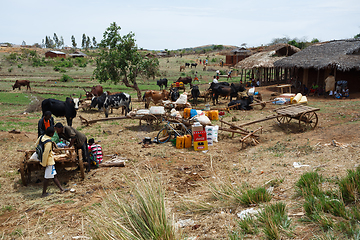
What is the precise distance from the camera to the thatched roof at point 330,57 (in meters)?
18.3

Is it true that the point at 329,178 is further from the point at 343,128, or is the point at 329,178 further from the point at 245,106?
the point at 245,106

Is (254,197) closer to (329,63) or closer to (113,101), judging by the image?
(113,101)

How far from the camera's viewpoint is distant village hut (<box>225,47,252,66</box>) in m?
36.2

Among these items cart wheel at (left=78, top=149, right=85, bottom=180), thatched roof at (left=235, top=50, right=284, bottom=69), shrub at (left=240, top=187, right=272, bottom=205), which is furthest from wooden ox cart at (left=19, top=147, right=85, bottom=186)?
thatched roof at (left=235, top=50, right=284, bottom=69)

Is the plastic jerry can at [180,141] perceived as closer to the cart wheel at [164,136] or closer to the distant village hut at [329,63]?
the cart wheel at [164,136]

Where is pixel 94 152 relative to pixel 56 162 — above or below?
below

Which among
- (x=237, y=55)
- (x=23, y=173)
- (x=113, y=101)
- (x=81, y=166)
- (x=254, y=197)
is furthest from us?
(x=237, y=55)

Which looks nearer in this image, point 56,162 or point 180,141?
point 56,162

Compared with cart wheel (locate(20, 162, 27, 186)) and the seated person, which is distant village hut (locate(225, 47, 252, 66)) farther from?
cart wheel (locate(20, 162, 27, 186))

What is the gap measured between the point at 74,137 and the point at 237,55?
1379 inches

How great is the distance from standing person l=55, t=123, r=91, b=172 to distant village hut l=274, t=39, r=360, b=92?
17571mm

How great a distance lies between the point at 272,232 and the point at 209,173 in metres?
3.93

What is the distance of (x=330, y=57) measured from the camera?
1956cm

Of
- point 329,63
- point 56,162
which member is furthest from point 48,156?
point 329,63
